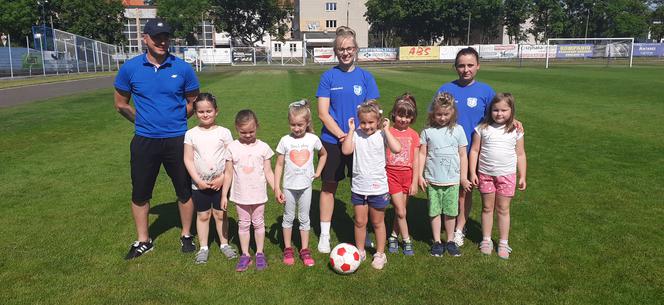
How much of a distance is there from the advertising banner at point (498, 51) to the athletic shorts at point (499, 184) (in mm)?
54995

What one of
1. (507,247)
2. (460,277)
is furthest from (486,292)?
(507,247)

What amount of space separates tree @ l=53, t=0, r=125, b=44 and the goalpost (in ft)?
205

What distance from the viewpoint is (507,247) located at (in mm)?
4199

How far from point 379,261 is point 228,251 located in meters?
1.45

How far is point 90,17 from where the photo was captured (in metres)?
66.9

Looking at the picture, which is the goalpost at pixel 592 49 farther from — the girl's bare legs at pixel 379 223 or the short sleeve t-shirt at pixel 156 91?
the short sleeve t-shirt at pixel 156 91

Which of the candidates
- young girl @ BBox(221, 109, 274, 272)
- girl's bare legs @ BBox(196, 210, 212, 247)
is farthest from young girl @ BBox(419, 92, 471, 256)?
girl's bare legs @ BBox(196, 210, 212, 247)

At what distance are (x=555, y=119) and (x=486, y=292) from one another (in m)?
9.65

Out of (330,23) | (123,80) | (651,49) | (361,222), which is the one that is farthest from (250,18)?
(361,222)

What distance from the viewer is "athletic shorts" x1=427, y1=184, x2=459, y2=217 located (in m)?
4.18

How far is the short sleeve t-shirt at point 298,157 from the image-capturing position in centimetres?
393

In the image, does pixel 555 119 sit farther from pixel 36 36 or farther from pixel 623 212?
pixel 36 36

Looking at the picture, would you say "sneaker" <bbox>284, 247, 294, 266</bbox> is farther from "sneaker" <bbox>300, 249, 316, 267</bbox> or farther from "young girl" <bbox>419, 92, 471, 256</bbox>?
"young girl" <bbox>419, 92, 471, 256</bbox>

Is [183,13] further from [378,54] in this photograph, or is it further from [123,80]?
[123,80]
